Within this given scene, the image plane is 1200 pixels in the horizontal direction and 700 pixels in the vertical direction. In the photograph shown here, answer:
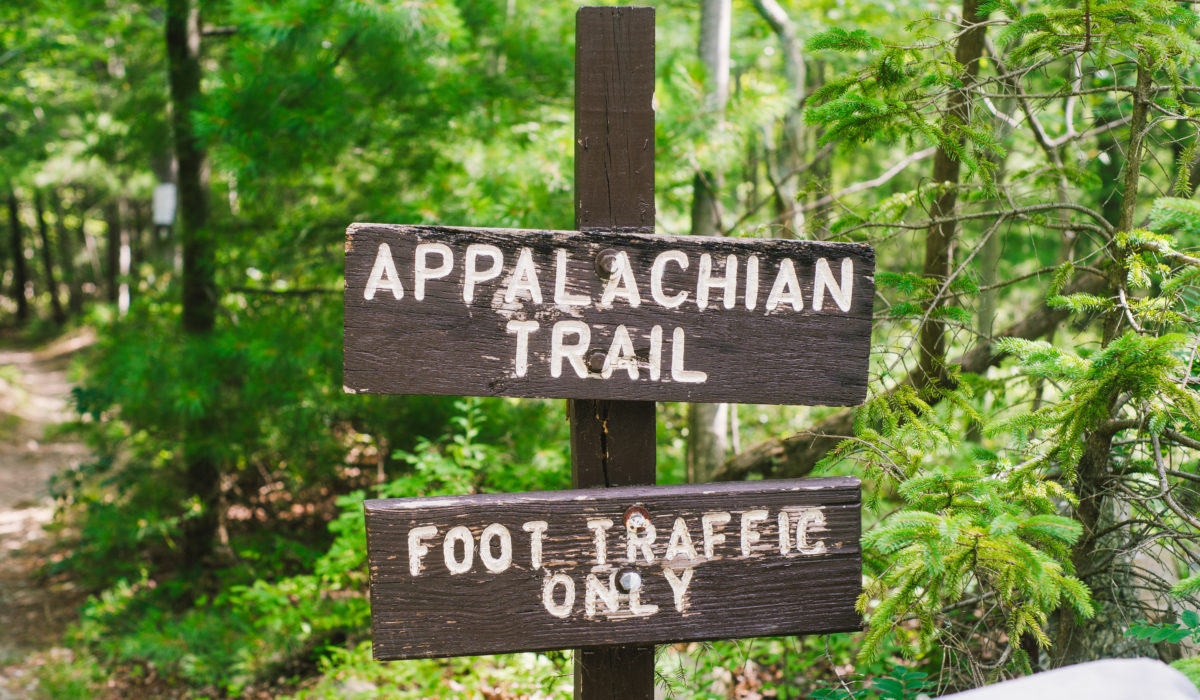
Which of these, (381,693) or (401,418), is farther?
(401,418)

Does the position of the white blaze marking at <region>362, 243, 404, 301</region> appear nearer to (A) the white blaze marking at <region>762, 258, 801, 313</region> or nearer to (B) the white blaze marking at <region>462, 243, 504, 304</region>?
(B) the white blaze marking at <region>462, 243, 504, 304</region>

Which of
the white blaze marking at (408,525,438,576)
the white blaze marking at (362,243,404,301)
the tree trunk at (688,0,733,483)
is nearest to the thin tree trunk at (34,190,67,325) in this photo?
the tree trunk at (688,0,733,483)

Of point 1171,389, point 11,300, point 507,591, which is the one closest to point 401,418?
point 507,591

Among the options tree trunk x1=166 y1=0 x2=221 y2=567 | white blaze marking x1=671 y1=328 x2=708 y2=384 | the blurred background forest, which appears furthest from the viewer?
tree trunk x1=166 y1=0 x2=221 y2=567

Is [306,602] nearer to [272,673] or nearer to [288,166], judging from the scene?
[272,673]

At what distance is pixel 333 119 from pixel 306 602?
2.61m

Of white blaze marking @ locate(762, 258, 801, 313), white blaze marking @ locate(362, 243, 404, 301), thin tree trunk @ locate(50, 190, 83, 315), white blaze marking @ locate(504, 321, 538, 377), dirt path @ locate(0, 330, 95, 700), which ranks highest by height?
white blaze marking @ locate(362, 243, 404, 301)

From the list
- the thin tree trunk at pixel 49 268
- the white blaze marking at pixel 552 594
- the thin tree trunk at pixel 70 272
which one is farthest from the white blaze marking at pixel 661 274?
the thin tree trunk at pixel 70 272

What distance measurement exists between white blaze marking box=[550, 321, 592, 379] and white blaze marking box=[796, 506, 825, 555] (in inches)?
22.7

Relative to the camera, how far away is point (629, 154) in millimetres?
1705

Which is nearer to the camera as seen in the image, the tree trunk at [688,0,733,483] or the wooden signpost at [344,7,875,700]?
the wooden signpost at [344,7,875,700]

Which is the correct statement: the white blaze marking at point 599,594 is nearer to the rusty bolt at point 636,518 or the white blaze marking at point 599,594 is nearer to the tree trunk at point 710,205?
the rusty bolt at point 636,518

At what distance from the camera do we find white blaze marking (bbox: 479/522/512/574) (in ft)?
4.98

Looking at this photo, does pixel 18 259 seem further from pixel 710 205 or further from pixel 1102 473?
pixel 1102 473
